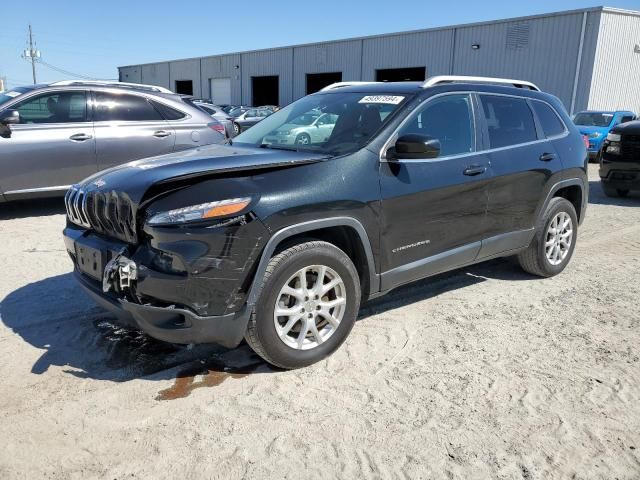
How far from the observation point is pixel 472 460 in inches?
103

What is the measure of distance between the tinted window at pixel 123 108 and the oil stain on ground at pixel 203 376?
5.04 m

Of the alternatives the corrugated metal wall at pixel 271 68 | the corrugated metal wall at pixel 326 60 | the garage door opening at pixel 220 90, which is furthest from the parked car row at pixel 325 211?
the garage door opening at pixel 220 90

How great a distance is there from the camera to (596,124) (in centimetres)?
1734

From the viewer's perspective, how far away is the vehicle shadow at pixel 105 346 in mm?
A: 3406

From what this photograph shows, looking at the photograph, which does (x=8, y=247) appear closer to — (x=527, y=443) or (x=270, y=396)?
(x=270, y=396)

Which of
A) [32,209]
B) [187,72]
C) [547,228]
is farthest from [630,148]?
[187,72]

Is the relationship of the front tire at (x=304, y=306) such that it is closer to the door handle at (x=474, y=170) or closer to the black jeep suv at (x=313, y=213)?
the black jeep suv at (x=313, y=213)

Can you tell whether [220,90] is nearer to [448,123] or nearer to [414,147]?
[448,123]

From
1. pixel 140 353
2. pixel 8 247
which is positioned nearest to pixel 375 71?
pixel 8 247

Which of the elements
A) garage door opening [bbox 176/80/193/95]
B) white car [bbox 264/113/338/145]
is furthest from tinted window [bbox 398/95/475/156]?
garage door opening [bbox 176/80/193/95]

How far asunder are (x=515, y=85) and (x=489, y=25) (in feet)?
76.2

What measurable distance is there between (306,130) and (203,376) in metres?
2.01

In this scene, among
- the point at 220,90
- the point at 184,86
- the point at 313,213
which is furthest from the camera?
the point at 184,86

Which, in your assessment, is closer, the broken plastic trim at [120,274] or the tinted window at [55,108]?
the broken plastic trim at [120,274]
